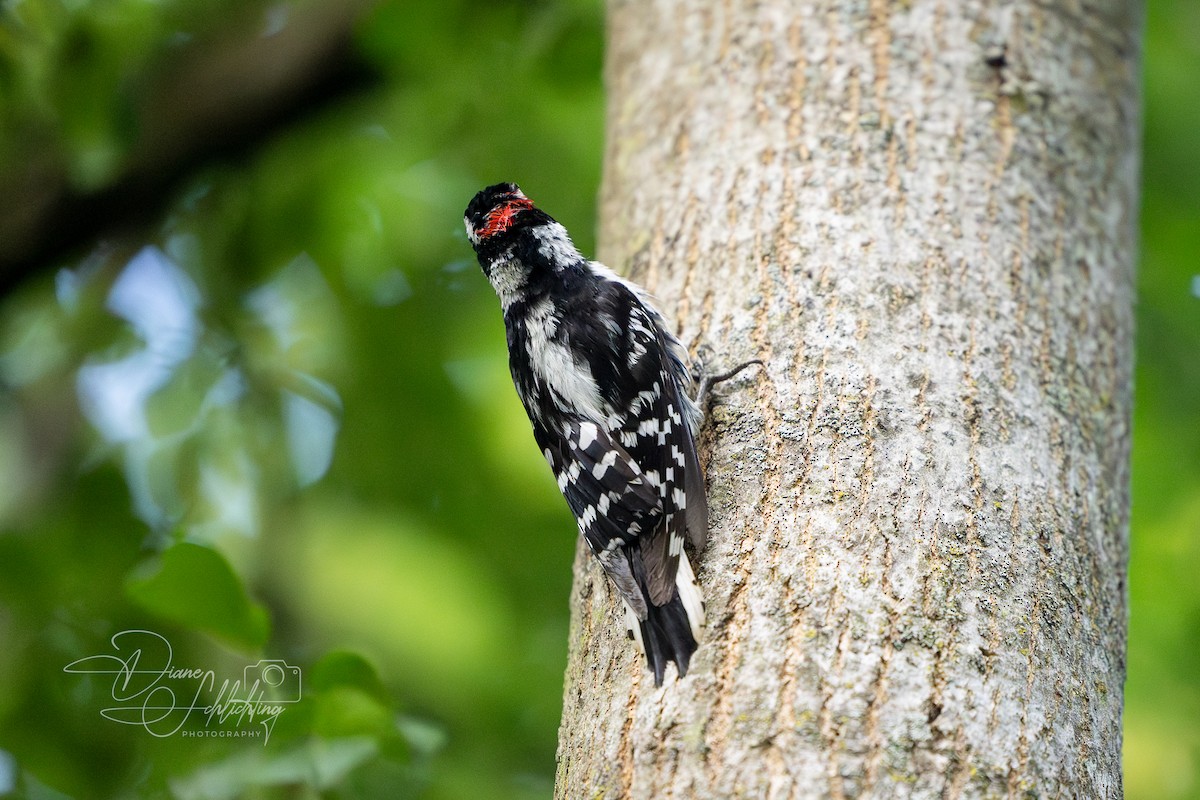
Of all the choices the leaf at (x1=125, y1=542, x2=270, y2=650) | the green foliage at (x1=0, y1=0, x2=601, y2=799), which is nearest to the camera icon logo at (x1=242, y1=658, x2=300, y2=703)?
the green foliage at (x1=0, y1=0, x2=601, y2=799)

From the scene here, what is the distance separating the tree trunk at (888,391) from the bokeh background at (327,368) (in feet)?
3.66

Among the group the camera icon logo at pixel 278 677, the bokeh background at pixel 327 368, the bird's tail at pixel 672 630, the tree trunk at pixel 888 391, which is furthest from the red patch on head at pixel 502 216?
the bird's tail at pixel 672 630

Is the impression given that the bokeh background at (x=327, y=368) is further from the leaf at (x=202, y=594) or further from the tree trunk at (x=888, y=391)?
the tree trunk at (x=888, y=391)

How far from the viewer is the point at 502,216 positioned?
116 inches

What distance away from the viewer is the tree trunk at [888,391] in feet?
5.22

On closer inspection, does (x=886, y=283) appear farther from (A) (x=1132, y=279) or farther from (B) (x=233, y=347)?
(B) (x=233, y=347)

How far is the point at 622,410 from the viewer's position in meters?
2.37

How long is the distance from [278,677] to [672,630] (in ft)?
5.33

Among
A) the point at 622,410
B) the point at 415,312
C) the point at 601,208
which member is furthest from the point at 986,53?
Result: the point at 415,312

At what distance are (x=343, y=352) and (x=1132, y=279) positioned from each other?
2577 millimetres

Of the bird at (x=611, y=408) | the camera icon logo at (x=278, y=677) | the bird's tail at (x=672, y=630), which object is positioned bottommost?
the camera icon logo at (x=278, y=677)

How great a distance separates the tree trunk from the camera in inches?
62.7

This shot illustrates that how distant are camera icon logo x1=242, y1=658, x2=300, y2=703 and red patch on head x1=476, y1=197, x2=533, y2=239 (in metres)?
1.37

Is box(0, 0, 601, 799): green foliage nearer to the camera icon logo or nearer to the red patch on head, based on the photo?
the camera icon logo
